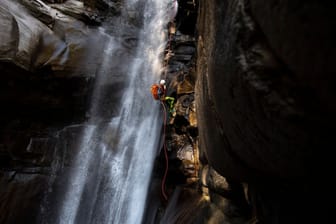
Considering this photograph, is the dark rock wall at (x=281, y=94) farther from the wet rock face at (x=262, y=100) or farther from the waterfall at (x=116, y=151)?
the waterfall at (x=116, y=151)

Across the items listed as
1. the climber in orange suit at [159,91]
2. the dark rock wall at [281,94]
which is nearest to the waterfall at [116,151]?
the climber in orange suit at [159,91]

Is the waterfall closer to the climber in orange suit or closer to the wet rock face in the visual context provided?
the climber in orange suit

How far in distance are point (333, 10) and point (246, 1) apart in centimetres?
59

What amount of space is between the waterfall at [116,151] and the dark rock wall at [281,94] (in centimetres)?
487

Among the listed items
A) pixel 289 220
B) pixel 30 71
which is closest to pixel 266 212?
pixel 289 220

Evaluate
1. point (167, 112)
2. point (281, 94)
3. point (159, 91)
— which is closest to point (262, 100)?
point (281, 94)

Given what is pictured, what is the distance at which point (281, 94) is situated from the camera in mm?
1205

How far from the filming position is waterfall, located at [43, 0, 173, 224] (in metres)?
6.67

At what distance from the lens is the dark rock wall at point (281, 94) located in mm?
953

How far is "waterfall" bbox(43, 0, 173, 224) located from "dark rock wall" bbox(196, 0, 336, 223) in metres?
4.87

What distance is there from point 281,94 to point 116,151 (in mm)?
6819

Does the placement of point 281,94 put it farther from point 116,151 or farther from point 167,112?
point 116,151

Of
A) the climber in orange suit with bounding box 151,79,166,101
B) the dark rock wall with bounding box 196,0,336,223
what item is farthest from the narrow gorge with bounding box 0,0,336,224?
the climber in orange suit with bounding box 151,79,166,101

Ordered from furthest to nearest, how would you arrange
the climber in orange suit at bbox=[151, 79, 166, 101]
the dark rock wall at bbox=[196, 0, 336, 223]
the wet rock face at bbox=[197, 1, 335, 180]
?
1. the climber in orange suit at bbox=[151, 79, 166, 101]
2. the wet rock face at bbox=[197, 1, 335, 180]
3. the dark rock wall at bbox=[196, 0, 336, 223]
